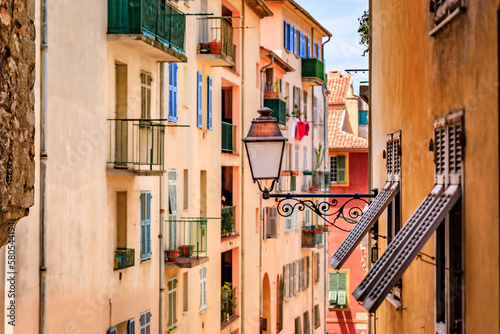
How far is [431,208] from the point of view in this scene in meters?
8.27

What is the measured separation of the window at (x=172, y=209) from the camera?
74.1 feet

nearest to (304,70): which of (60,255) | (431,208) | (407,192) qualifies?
(60,255)

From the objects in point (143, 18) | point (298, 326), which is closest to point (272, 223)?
point (298, 326)

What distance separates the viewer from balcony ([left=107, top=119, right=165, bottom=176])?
1847 cm

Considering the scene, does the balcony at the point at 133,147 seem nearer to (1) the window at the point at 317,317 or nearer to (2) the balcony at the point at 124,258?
(2) the balcony at the point at 124,258

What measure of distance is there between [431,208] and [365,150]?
49.6 m

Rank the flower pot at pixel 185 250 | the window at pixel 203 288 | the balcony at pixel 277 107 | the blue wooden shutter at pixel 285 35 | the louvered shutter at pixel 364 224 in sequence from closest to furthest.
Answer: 1. the louvered shutter at pixel 364 224
2. the flower pot at pixel 185 250
3. the window at pixel 203 288
4. the balcony at pixel 277 107
5. the blue wooden shutter at pixel 285 35

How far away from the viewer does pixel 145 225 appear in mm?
20547

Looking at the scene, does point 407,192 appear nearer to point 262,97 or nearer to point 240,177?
point 240,177

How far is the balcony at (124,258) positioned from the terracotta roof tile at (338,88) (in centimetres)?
4385

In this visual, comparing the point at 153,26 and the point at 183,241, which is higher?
the point at 153,26

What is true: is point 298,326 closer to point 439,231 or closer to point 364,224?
point 364,224

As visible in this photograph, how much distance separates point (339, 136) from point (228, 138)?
2895 centimetres

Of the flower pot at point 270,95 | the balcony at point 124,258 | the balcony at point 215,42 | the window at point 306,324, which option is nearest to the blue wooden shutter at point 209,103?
the balcony at point 215,42
